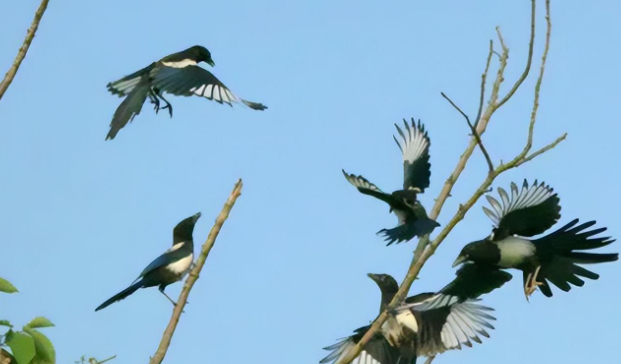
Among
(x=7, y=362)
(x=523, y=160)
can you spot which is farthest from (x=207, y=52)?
(x=7, y=362)

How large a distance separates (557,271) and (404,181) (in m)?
1.05

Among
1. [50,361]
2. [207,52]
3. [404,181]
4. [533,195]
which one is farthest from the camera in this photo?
[207,52]

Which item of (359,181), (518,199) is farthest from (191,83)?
(518,199)

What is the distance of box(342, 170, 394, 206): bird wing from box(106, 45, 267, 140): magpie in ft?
2.99

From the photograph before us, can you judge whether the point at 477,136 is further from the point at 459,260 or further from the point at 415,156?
the point at 415,156

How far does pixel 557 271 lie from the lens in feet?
12.8

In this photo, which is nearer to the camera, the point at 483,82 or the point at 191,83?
the point at 483,82

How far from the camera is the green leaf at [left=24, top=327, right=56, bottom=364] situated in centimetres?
229

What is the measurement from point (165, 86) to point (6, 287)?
3077mm

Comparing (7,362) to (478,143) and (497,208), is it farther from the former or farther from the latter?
(497,208)

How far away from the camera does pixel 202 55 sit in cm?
597

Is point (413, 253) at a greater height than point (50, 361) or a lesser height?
greater

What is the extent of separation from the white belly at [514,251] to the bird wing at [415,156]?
2.77ft

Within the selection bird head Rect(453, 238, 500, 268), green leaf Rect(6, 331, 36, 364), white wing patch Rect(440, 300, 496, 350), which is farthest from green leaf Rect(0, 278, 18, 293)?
bird head Rect(453, 238, 500, 268)
